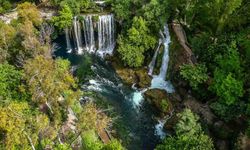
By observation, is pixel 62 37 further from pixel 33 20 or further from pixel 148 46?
pixel 148 46

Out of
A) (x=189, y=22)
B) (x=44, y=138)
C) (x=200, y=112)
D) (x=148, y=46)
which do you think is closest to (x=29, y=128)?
(x=44, y=138)

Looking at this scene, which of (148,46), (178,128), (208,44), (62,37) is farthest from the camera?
(62,37)

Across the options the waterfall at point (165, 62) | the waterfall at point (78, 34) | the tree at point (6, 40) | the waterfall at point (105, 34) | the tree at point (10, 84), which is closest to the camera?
the tree at point (10, 84)

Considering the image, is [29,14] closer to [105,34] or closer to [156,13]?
[105,34]

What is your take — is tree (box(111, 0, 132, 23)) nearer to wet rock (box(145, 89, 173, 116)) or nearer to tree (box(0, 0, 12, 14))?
wet rock (box(145, 89, 173, 116))

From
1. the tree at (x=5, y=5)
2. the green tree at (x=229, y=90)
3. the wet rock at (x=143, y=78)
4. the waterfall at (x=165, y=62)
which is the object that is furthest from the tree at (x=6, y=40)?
the green tree at (x=229, y=90)

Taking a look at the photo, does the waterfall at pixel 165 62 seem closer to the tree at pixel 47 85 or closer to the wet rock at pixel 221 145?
the wet rock at pixel 221 145
